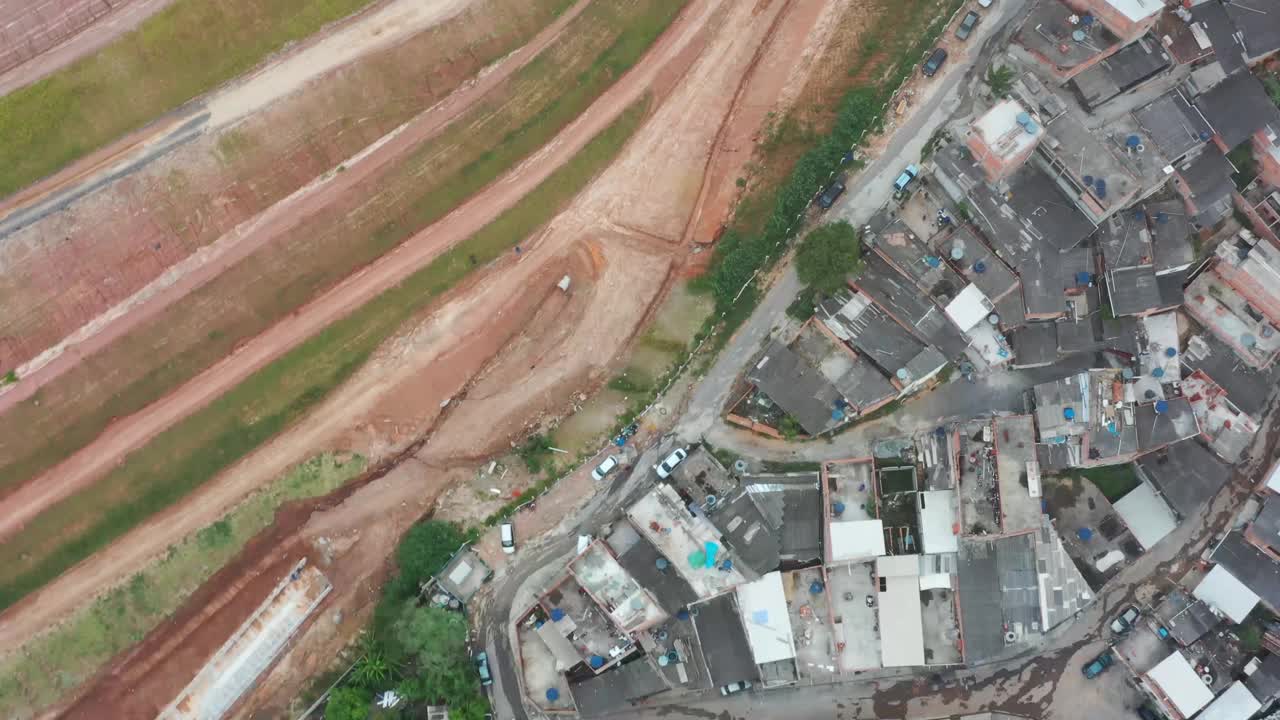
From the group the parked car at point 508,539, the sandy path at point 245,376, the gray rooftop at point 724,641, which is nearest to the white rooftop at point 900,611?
the gray rooftop at point 724,641

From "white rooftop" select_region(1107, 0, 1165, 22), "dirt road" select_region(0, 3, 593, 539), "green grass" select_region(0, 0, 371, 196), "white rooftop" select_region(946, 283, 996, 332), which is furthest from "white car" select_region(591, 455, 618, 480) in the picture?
"white rooftop" select_region(1107, 0, 1165, 22)

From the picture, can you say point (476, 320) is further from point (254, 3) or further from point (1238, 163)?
point (1238, 163)

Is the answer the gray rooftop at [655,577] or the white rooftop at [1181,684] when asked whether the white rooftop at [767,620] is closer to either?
the gray rooftop at [655,577]

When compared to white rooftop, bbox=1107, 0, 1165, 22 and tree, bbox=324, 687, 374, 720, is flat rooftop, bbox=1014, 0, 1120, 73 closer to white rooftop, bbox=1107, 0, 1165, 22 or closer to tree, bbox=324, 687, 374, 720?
white rooftop, bbox=1107, 0, 1165, 22

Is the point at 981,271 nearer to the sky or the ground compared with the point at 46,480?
nearer to the ground

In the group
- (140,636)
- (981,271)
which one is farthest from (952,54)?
(140,636)
